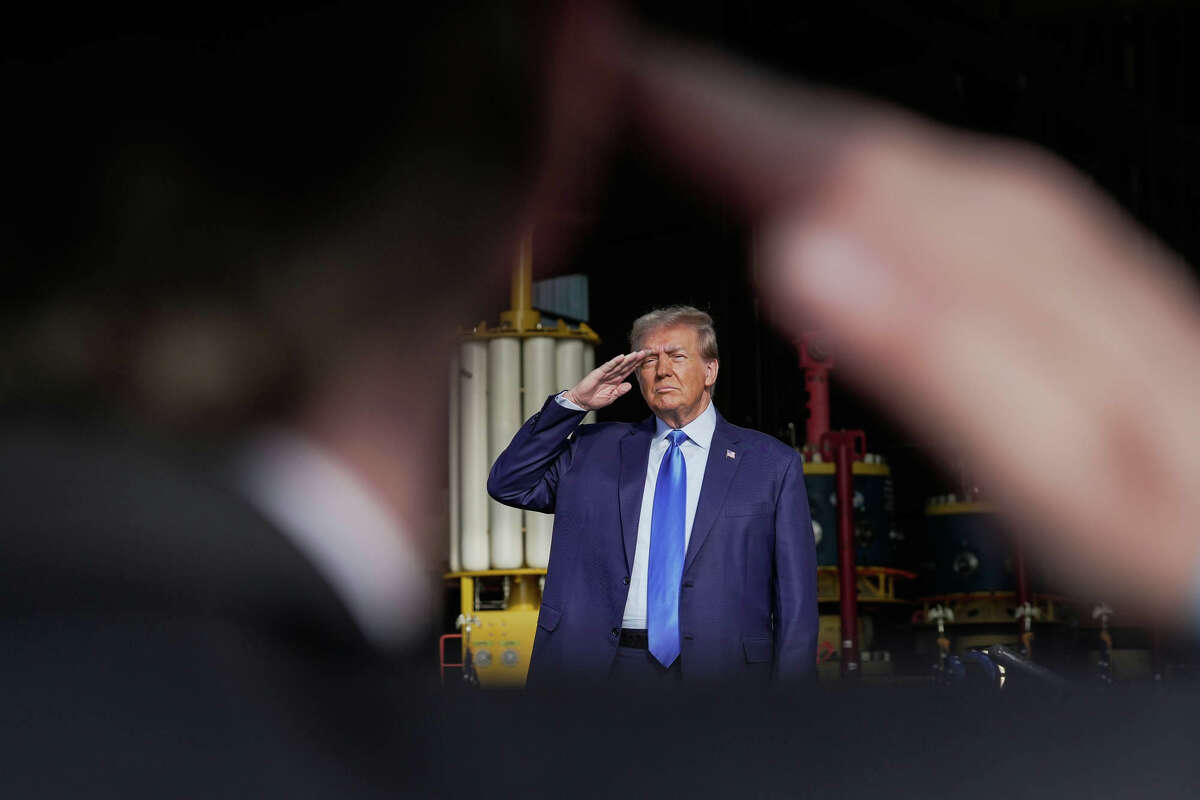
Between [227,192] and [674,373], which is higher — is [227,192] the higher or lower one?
the higher one

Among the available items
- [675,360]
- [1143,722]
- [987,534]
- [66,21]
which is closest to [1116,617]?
[987,534]

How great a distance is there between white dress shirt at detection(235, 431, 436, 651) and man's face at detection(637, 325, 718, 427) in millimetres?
1119

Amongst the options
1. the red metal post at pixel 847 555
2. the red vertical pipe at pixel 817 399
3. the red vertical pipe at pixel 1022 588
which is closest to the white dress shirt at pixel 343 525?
the red metal post at pixel 847 555

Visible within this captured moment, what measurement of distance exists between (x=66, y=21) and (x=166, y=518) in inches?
65.7

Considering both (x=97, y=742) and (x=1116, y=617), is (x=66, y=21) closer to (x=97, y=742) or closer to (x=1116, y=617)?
(x=97, y=742)

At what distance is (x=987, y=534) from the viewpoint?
19.3ft

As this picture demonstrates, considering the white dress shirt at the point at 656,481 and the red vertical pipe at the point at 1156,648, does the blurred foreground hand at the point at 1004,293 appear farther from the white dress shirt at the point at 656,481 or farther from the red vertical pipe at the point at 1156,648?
the white dress shirt at the point at 656,481

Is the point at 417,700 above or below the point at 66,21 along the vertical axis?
below

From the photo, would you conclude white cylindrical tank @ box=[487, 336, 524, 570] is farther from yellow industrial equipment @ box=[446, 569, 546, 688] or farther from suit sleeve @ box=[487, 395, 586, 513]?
suit sleeve @ box=[487, 395, 586, 513]

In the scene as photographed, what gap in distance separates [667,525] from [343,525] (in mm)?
2127

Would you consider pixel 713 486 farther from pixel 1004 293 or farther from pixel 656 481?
pixel 1004 293

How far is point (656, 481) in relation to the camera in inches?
80.6

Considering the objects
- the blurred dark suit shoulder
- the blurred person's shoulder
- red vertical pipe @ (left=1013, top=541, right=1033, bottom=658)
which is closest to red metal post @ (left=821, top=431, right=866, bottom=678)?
red vertical pipe @ (left=1013, top=541, right=1033, bottom=658)

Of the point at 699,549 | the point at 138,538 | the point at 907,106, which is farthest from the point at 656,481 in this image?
the point at 907,106
